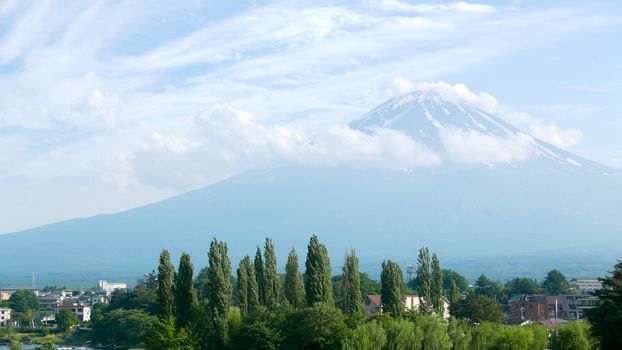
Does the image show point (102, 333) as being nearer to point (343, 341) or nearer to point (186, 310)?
point (186, 310)

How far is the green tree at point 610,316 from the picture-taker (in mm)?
27375

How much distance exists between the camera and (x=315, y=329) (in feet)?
116

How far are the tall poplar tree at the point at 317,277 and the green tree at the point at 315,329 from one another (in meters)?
2.53

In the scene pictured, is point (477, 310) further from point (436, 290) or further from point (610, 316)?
point (610, 316)

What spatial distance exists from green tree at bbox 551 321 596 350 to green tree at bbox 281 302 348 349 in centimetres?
851

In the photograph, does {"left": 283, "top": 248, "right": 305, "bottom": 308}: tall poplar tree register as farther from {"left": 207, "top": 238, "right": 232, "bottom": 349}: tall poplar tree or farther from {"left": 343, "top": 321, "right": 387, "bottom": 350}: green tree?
{"left": 343, "top": 321, "right": 387, "bottom": 350}: green tree

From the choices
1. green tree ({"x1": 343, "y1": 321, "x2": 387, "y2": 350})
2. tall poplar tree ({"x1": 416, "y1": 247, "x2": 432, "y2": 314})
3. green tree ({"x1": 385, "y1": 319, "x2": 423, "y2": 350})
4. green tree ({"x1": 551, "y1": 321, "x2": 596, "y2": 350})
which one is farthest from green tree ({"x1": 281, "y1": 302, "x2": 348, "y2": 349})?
tall poplar tree ({"x1": 416, "y1": 247, "x2": 432, "y2": 314})

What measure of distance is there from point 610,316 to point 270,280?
17.8 meters

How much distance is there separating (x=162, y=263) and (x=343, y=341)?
9519 millimetres

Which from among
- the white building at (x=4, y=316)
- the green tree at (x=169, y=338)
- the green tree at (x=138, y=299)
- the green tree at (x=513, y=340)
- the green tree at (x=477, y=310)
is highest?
the green tree at (x=138, y=299)

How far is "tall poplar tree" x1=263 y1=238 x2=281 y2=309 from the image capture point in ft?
138

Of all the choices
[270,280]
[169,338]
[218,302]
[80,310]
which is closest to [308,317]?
[218,302]

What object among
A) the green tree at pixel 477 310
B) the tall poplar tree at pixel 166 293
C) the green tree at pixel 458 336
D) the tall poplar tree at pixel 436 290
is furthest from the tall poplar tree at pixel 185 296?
the green tree at pixel 477 310

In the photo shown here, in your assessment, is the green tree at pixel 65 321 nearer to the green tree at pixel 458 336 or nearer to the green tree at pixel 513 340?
the green tree at pixel 458 336
